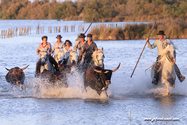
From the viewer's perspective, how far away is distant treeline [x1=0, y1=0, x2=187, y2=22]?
2581 inches

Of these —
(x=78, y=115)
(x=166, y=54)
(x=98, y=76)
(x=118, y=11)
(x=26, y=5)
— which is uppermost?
(x=26, y=5)

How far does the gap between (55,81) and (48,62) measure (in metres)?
0.69

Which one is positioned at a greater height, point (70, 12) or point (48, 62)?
point (70, 12)

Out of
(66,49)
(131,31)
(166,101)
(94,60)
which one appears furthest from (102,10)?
(166,101)

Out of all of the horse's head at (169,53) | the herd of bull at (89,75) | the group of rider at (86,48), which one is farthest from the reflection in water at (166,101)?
the herd of bull at (89,75)

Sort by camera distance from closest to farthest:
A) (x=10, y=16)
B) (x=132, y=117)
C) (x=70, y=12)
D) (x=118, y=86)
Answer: (x=132, y=117) → (x=118, y=86) → (x=70, y=12) → (x=10, y=16)

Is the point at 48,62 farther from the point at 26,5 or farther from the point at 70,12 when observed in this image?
the point at 26,5

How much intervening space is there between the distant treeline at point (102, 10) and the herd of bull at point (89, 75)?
4477 centimetres

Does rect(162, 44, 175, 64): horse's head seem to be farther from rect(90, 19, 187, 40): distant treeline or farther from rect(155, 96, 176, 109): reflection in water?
rect(90, 19, 187, 40): distant treeline

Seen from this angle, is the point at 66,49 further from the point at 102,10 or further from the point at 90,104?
the point at 102,10

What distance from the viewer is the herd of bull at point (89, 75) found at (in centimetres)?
1127

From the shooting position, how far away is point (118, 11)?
100688 mm

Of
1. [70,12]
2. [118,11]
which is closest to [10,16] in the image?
[70,12]

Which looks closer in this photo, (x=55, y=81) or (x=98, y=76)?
(x=98, y=76)
